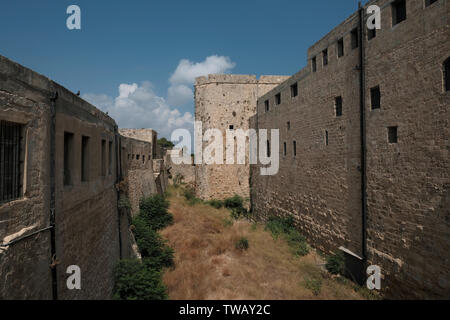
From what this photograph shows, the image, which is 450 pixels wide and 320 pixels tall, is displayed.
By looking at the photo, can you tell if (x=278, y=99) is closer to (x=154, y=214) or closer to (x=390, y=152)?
(x=390, y=152)

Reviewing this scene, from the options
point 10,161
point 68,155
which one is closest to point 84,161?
point 68,155

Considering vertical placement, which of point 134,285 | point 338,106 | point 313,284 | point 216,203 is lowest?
point 313,284

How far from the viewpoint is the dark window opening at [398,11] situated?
7.18 metres

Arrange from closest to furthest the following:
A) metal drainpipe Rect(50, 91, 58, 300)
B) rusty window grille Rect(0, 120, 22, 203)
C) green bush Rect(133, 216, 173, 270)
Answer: rusty window grille Rect(0, 120, 22, 203), metal drainpipe Rect(50, 91, 58, 300), green bush Rect(133, 216, 173, 270)

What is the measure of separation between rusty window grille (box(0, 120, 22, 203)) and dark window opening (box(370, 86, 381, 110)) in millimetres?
8726

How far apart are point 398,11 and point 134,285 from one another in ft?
34.0

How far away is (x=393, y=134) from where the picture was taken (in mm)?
7496

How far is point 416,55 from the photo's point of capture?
264 inches

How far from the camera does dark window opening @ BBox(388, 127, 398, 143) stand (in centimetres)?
736

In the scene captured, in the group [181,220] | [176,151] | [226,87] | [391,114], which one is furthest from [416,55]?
[176,151]

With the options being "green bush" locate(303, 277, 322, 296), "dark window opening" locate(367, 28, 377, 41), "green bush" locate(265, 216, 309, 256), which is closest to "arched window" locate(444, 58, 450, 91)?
"dark window opening" locate(367, 28, 377, 41)

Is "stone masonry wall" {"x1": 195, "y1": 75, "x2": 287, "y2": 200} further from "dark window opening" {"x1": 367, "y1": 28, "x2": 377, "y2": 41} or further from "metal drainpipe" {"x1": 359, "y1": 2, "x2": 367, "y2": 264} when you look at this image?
"dark window opening" {"x1": 367, "y1": 28, "x2": 377, "y2": 41}

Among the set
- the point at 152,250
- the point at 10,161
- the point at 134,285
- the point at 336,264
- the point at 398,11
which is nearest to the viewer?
the point at 10,161
